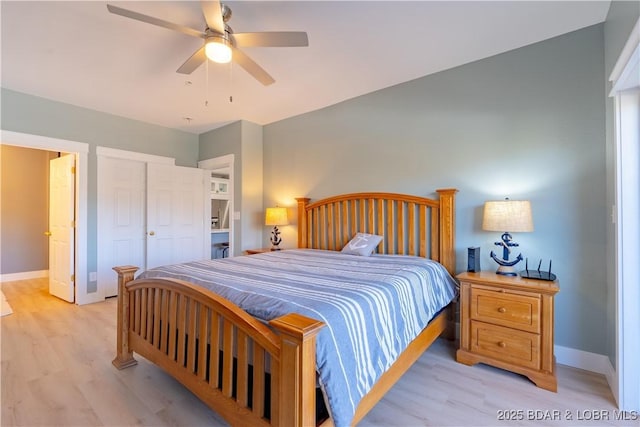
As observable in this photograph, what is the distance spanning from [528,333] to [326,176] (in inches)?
100

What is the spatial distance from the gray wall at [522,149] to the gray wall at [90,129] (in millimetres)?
3070

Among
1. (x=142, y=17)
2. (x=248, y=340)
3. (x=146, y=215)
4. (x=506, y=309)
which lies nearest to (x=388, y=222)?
(x=506, y=309)

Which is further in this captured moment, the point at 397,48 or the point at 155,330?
the point at 397,48

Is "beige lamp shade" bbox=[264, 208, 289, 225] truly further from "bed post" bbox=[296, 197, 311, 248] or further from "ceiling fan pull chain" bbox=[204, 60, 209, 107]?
"ceiling fan pull chain" bbox=[204, 60, 209, 107]

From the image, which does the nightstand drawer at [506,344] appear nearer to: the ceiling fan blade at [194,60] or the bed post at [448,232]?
the bed post at [448,232]

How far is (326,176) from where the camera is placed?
12.1 feet

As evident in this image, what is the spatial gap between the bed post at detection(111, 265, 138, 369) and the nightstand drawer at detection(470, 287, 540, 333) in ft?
8.55

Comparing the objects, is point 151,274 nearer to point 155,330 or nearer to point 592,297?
point 155,330

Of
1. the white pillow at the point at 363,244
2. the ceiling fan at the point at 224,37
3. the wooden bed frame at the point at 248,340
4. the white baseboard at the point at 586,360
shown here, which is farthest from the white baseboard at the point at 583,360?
the ceiling fan at the point at 224,37

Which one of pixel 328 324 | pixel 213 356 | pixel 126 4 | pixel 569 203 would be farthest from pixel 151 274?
pixel 569 203

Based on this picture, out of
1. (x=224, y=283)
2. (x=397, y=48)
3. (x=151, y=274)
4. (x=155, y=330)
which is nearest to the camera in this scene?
(x=224, y=283)

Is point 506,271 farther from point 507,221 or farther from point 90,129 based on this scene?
point 90,129

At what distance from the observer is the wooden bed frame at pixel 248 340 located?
1.03m

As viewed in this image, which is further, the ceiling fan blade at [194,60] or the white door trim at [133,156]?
the white door trim at [133,156]
